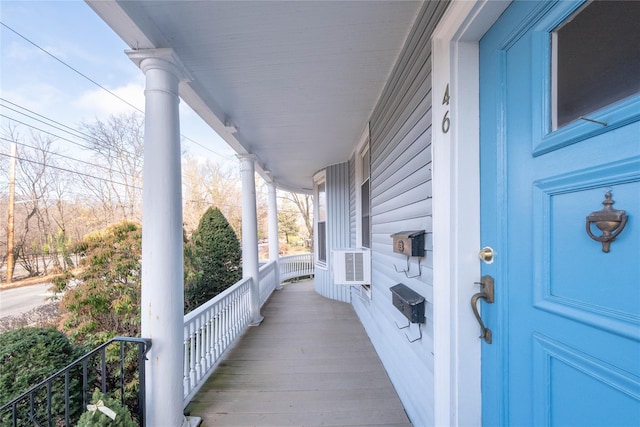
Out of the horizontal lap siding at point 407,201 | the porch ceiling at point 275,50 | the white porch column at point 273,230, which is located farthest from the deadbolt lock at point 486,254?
the white porch column at point 273,230

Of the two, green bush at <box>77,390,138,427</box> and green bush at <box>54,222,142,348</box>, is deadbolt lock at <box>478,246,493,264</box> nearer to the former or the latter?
green bush at <box>77,390,138,427</box>

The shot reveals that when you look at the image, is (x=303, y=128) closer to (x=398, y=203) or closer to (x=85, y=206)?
(x=398, y=203)

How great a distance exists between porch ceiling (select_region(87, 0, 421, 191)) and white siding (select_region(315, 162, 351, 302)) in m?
1.99

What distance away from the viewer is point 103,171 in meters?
8.34

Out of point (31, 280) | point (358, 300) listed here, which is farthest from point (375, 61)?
point (31, 280)

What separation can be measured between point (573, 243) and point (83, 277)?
456 centimetres

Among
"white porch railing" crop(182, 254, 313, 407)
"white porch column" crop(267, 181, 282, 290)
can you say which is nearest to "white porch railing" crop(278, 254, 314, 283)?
"white porch column" crop(267, 181, 282, 290)

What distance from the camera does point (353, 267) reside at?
3.22 meters

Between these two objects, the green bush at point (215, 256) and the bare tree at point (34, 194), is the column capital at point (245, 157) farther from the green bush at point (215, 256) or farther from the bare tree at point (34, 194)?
the bare tree at point (34, 194)

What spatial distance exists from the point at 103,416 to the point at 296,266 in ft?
22.7

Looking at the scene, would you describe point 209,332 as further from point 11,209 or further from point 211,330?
point 11,209

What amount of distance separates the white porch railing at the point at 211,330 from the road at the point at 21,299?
3692 mm

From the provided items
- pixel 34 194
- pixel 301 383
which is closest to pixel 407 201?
pixel 301 383

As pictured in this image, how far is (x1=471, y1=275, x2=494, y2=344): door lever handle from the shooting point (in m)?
1.00
